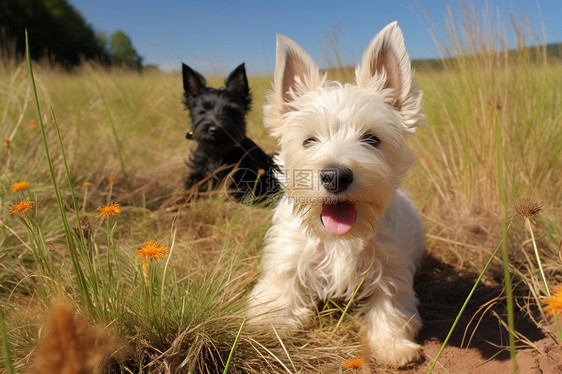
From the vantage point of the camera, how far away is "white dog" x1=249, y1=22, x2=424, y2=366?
2244 mm

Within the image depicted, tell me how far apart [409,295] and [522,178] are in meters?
2.05

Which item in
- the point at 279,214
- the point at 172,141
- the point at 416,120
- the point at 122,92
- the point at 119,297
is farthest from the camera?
the point at 122,92

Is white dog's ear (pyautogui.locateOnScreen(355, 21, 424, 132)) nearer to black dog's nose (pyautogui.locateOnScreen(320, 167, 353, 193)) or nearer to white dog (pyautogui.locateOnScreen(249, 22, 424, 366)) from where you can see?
white dog (pyautogui.locateOnScreen(249, 22, 424, 366))

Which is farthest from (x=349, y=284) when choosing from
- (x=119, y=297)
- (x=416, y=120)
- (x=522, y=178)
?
(x=522, y=178)

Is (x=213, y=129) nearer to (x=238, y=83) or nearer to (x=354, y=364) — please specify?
(x=238, y=83)

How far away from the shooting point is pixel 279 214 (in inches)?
113

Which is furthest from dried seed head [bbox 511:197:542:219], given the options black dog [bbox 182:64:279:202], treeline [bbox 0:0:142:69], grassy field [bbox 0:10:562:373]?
treeline [bbox 0:0:142:69]

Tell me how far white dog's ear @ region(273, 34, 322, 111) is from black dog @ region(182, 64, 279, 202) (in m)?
1.81

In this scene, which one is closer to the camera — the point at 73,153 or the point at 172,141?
the point at 73,153

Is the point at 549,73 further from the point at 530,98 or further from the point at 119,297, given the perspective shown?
the point at 119,297

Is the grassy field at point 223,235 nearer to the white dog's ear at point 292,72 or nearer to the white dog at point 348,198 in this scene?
the white dog at point 348,198

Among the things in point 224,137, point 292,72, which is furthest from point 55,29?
point 292,72

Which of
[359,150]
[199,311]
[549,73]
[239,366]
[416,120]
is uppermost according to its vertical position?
[549,73]

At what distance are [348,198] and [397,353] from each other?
107 centimetres
